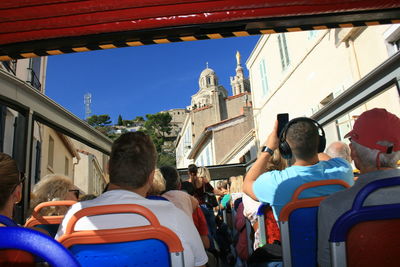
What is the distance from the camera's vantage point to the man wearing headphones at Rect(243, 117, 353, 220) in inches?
88.2

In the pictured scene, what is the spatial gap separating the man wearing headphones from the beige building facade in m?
2.12

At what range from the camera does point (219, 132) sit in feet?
94.6

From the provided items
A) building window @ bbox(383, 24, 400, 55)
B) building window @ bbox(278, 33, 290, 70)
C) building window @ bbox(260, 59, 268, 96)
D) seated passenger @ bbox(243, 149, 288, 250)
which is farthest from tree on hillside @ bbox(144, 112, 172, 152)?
seated passenger @ bbox(243, 149, 288, 250)

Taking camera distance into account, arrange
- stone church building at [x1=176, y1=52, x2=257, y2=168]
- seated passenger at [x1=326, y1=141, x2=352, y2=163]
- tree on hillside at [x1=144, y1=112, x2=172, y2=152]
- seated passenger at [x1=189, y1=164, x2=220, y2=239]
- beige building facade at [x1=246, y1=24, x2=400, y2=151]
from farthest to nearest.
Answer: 1. tree on hillside at [x1=144, y1=112, x2=172, y2=152]
2. stone church building at [x1=176, y1=52, x2=257, y2=168]
3. beige building facade at [x1=246, y1=24, x2=400, y2=151]
4. seated passenger at [x1=189, y1=164, x2=220, y2=239]
5. seated passenger at [x1=326, y1=141, x2=352, y2=163]

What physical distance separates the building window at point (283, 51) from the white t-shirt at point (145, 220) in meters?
12.3

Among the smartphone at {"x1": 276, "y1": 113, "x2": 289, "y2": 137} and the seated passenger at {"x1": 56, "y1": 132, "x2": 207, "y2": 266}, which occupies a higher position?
the smartphone at {"x1": 276, "y1": 113, "x2": 289, "y2": 137}

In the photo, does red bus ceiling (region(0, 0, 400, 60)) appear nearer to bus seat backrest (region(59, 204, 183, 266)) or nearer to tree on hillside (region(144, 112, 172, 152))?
bus seat backrest (region(59, 204, 183, 266))

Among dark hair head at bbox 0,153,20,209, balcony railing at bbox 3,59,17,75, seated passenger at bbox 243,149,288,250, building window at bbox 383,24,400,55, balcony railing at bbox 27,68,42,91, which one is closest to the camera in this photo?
dark hair head at bbox 0,153,20,209

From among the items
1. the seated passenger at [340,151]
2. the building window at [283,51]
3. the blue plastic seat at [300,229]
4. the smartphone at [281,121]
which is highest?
the building window at [283,51]

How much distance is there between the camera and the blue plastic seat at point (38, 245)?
2.35ft

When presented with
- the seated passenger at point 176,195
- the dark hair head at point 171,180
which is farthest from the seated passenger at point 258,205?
the dark hair head at point 171,180

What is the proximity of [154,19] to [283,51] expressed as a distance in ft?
37.4

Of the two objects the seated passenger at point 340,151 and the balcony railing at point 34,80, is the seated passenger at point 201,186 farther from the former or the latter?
the balcony railing at point 34,80

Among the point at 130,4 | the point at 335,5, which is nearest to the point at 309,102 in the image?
the point at 335,5
